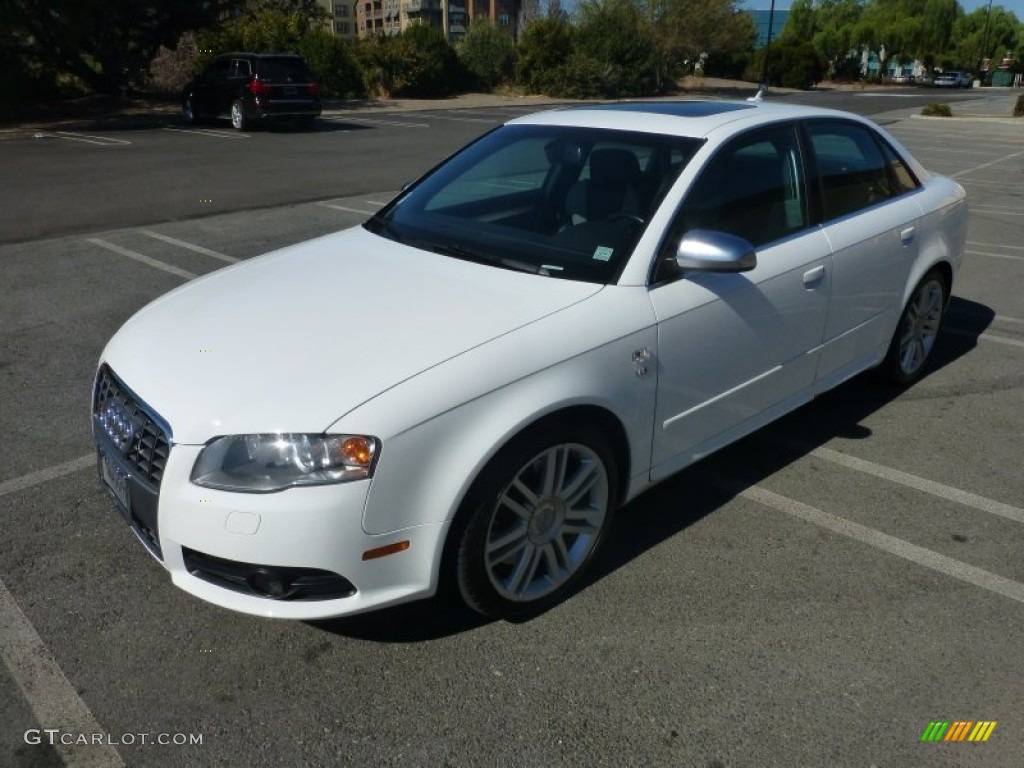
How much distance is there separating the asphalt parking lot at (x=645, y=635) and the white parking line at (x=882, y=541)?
11 millimetres

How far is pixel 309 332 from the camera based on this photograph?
2973 mm

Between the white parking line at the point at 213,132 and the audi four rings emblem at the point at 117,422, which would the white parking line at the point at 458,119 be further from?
the audi four rings emblem at the point at 117,422

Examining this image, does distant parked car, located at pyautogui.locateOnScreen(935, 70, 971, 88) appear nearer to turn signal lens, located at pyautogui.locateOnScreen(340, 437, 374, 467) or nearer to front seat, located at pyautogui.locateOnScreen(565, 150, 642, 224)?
front seat, located at pyautogui.locateOnScreen(565, 150, 642, 224)

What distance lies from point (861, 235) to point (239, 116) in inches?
785

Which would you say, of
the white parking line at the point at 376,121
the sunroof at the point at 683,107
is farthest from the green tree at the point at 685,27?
the sunroof at the point at 683,107

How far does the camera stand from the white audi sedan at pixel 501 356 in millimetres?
2584

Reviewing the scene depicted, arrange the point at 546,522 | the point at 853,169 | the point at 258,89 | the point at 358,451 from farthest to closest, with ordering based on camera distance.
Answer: the point at 258,89 < the point at 853,169 < the point at 546,522 < the point at 358,451

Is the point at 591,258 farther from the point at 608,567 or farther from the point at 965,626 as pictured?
the point at 965,626

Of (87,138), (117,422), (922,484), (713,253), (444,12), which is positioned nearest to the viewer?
(117,422)

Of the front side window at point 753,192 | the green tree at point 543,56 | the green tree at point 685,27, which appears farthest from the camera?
the green tree at point 685,27

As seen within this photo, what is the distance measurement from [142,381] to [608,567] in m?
1.79

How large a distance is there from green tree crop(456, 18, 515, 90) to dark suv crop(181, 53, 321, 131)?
812 inches

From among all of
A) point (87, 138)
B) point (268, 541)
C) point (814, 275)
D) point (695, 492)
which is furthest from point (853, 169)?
point (87, 138)

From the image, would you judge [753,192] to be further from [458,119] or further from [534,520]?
[458,119]
